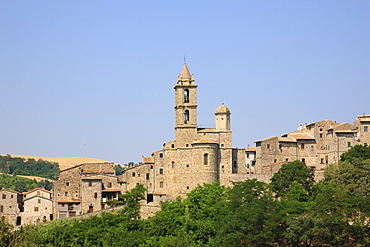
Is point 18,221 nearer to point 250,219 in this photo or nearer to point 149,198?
point 149,198

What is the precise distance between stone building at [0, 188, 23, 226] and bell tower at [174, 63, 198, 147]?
22.3 metres

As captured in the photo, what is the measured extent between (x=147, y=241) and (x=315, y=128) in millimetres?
A: 30866

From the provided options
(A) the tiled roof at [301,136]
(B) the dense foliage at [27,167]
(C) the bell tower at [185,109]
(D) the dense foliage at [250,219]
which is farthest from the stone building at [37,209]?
(B) the dense foliage at [27,167]

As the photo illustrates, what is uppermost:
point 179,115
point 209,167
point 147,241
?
point 179,115

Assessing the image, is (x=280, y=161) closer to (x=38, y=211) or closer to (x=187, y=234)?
(x=187, y=234)

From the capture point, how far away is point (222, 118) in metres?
81.2

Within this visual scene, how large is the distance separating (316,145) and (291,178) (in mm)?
14053

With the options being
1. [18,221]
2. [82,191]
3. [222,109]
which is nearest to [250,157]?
[222,109]

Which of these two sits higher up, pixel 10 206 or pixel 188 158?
pixel 188 158

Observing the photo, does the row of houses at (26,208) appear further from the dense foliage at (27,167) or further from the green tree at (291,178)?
the dense foliage at (27,167)

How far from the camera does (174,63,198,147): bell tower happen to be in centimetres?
8006

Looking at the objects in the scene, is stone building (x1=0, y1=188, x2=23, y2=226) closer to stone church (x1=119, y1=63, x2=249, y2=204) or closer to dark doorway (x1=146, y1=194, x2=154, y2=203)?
stone church (x1=119, y1=63, x2=249, y2=204)

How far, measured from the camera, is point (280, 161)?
83875 mm

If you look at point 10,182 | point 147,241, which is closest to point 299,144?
point 147,241
